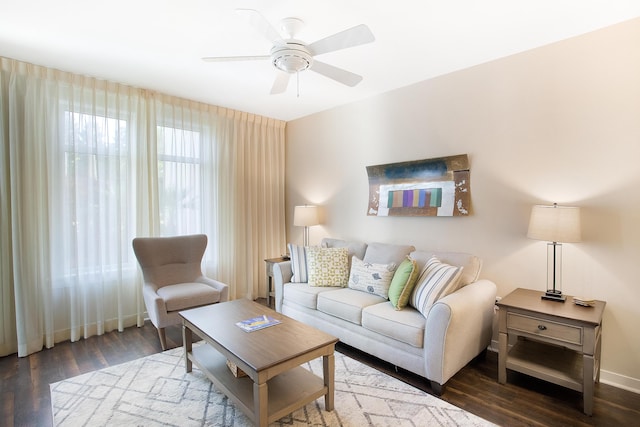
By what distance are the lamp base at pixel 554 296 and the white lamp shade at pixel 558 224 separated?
443 millimetres

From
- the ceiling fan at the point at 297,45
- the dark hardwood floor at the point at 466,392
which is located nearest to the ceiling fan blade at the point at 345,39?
the ceiling fan at the point at 297,45

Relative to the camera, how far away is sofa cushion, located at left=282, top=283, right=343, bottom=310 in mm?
3162

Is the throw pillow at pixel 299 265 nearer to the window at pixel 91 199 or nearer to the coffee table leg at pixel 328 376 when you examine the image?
the coffee table leg at pixel 328 376

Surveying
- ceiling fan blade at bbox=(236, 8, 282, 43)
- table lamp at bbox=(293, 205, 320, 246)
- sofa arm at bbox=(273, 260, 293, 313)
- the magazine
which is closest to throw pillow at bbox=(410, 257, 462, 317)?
the magazine

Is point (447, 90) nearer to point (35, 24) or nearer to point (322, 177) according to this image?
point (322, 177)

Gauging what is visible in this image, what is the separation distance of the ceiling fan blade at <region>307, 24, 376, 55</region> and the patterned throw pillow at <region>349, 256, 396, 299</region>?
1.91m

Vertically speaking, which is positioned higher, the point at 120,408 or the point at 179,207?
the point at 179,207

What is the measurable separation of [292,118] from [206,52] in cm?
221

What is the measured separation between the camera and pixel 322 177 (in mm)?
4500

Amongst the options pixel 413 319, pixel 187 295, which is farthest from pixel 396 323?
pixel 187 295

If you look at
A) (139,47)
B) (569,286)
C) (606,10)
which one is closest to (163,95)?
(139,47)

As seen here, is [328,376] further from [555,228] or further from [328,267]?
[555,228]

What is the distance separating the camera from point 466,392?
2260 millimetres

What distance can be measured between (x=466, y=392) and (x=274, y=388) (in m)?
1.36
